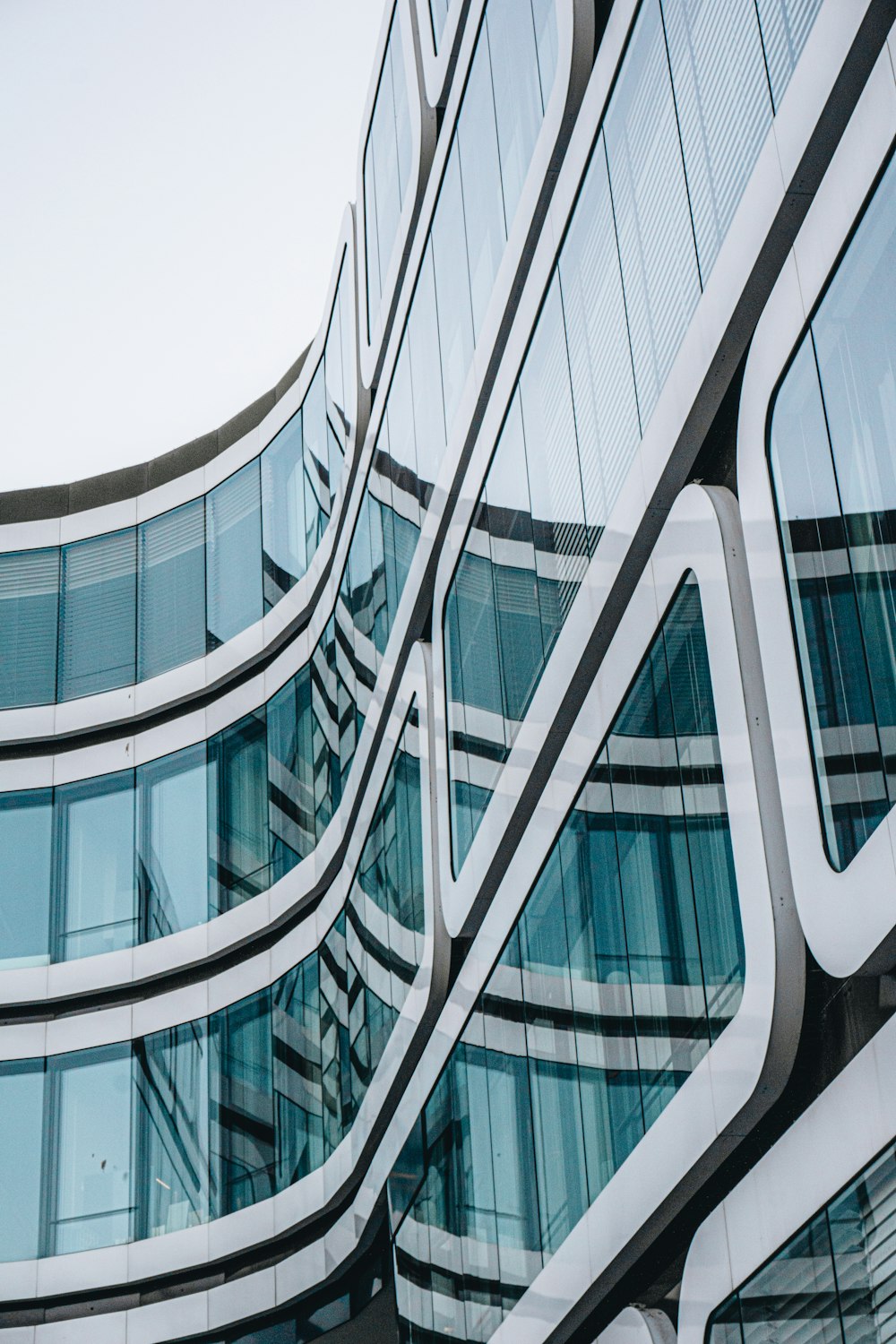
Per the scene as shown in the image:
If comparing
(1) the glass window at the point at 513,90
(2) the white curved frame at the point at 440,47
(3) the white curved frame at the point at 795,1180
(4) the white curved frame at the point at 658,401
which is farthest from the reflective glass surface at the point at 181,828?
(3) the white curved frame at the point at 795,1180

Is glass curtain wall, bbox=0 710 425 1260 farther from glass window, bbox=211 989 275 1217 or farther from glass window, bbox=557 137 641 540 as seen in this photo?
glass window, bbox=557 137 641 540

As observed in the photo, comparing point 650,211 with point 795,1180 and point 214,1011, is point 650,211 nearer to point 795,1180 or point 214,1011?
point 795,1180

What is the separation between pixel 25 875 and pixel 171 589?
524 centimetres

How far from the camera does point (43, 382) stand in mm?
27250

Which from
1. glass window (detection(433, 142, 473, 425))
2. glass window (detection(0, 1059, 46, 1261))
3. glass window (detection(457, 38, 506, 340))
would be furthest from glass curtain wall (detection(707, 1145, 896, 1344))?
glass window (detection(0, 1059, 46, 1261))

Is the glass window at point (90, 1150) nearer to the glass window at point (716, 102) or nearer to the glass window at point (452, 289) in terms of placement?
the glass window at point (452, 289)

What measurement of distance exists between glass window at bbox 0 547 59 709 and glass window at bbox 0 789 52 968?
71.5 inches

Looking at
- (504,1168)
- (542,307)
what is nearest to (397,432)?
(542,307)

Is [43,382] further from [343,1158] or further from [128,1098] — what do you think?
[343,1158]

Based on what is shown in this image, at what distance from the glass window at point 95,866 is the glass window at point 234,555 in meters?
2.97

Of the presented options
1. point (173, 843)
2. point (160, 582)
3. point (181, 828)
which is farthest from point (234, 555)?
point (173, 843)

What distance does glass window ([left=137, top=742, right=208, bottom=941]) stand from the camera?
23.7 m

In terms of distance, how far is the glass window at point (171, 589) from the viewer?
84.2 ft

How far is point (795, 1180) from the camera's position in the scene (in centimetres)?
696
